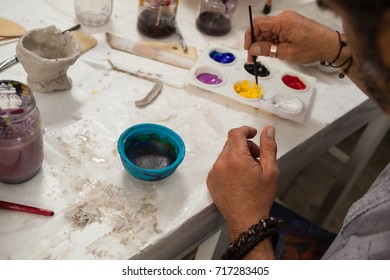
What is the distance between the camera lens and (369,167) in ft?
6.95

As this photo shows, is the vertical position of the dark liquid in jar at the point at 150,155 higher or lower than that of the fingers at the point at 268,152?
lower

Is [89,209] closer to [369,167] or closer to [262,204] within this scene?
[262,204]

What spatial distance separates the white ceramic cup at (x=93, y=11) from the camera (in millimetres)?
1162

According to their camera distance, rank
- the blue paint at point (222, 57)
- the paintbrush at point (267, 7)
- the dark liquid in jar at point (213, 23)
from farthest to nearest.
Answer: the paintbrush at point (267, 7) → the dark liquid in jar at point (213, 23) → the blue paint at point (222, 57)

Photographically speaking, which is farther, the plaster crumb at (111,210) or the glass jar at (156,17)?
the glass jar at (156,17)

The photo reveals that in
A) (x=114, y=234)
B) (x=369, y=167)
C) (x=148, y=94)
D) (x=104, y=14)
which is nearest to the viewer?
(x=114, y=234)

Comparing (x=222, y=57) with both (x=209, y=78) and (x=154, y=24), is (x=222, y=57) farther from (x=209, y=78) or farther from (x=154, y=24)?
(x=154, y=24)

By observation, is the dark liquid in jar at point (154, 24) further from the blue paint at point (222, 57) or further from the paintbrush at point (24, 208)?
the paintbrush at point (24, 208)

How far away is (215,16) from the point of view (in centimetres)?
126

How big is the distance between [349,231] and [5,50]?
880 mm

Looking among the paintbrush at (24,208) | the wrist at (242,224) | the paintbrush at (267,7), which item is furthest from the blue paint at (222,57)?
the paintbrush at (24,208)

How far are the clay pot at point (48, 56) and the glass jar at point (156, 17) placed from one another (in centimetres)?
30

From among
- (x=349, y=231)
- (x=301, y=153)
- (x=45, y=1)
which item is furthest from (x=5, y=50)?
(x=349, y=231)

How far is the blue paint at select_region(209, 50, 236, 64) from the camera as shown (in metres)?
1.11
